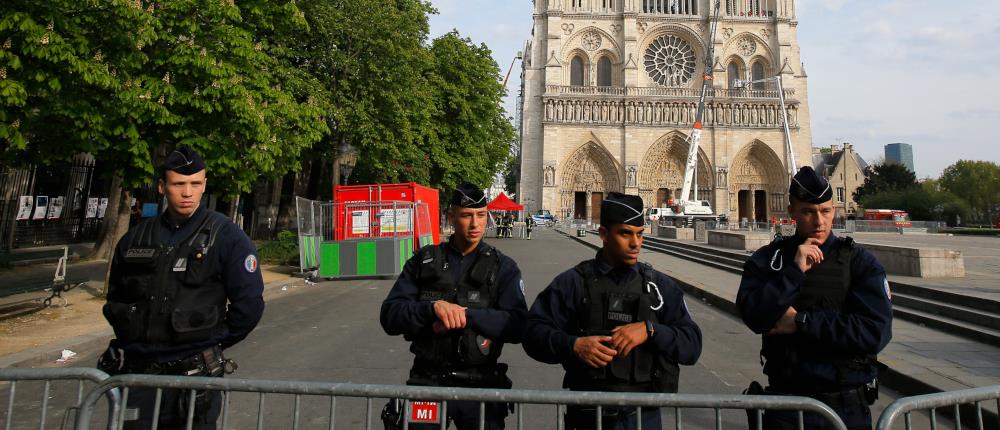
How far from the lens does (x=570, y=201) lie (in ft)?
150

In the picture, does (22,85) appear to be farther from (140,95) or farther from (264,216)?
(264,216)

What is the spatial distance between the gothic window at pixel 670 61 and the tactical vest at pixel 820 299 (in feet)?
155

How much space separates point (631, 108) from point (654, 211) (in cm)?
1022

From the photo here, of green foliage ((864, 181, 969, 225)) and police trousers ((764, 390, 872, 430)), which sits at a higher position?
green foliage ((864, 181, 969, 225))

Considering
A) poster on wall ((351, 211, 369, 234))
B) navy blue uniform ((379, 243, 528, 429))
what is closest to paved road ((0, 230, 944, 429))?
navy blue uniform ((379, 243, 528, 429))

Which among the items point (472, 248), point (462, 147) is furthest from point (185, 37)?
point (462, 147)

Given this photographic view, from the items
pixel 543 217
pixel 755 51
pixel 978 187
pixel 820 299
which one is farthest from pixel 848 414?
pixel 978 187

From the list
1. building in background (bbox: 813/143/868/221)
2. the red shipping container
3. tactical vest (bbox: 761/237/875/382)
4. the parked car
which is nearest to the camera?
tactical vest (bbox: 761/237/875/382)

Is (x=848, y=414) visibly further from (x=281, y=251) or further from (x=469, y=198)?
(x=281, y=251)

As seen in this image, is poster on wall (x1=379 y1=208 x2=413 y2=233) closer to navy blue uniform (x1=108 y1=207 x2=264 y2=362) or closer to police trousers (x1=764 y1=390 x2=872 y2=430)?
navy blue uniform (x1=108 y1=207 x2=264 y2=362)

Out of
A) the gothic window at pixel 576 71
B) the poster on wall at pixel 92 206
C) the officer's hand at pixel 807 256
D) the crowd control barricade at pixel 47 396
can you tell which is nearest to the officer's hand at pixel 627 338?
the officer's hand at pixel 807 256

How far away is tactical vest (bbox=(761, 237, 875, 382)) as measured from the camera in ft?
7.56

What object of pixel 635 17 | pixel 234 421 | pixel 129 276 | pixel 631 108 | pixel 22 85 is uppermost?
pixel 635 17

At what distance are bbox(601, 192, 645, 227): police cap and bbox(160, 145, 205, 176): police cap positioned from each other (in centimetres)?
201
